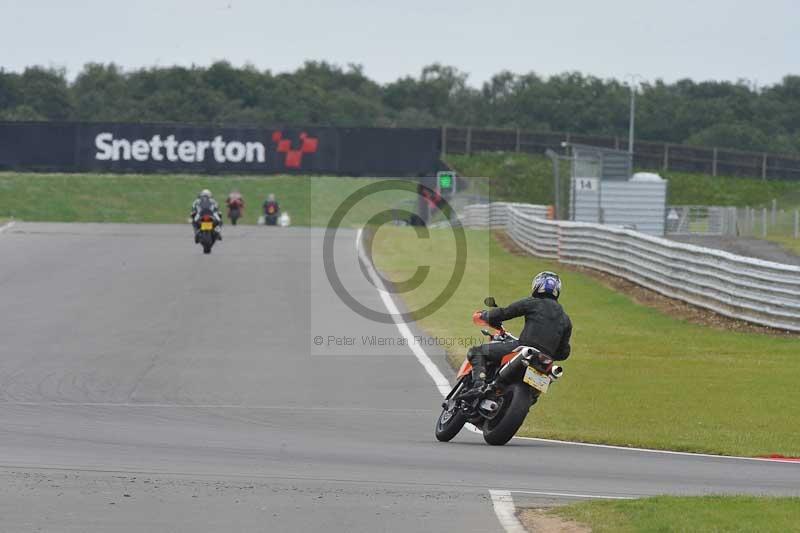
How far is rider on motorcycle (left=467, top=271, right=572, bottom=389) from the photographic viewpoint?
12.8m

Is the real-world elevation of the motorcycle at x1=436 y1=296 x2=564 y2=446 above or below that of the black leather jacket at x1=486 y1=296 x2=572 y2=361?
below

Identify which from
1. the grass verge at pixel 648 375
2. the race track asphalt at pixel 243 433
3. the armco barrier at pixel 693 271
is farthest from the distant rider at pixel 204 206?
the armco barrier at pixel 693 271

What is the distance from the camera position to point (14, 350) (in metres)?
19.8

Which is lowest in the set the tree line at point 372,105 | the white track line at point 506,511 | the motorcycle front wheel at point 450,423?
the motorcycle front wheel at point 450,423

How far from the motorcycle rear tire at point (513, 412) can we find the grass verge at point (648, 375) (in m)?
1.14

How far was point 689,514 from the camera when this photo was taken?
28.7ft

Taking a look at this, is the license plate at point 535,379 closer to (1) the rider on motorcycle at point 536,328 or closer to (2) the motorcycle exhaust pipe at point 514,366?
(2) the motorcycle exhaust pipe at point 514,366

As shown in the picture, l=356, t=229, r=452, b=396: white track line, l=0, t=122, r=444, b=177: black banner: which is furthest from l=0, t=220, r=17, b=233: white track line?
l=0, t=122, r=444, b=177: black banner

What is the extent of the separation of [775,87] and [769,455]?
12046cm

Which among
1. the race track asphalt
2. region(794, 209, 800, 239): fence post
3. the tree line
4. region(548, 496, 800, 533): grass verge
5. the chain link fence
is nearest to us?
region(548, 496, 800, 533): grass verge

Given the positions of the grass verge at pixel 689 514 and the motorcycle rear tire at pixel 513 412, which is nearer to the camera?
the grass verge at pixel 689 514

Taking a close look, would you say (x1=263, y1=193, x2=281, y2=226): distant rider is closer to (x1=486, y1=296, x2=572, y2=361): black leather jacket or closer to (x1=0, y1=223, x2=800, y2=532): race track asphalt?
(x1=0, y1=223, x2=800, y2=532): race track asphalt

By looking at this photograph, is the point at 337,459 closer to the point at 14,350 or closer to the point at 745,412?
the point at 745,412

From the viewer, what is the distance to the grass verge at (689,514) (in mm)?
8391
